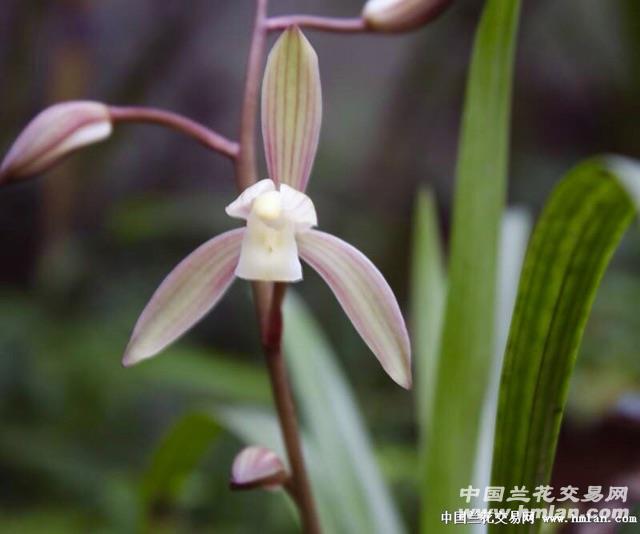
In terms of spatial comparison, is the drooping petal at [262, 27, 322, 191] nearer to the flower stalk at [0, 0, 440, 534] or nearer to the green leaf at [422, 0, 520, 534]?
the flower stalk at [0, 0, 440, 534]

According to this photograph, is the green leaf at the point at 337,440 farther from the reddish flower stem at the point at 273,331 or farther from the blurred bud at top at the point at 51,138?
the blurred bud at top at the point at 51,138

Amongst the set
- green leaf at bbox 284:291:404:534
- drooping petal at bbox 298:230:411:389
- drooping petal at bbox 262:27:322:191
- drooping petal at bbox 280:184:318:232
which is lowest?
green leaf at bbox 284:291:404:534

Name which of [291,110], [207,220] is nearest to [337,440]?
[291,110]

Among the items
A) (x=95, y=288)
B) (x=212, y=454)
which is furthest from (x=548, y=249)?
(x=95, y=288)

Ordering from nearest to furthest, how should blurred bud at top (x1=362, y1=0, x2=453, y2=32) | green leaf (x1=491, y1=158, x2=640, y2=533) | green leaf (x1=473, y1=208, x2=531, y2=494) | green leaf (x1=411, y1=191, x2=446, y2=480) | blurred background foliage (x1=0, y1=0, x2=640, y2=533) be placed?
green leaf (x1=491, y1=158, x2=640, y2=533) < blurred bud at top (x1=362, y1=0, x2=453, y2=32) < green leaf (x1=473, y1=208, x2=531, y2=494) < green leaf (x1=411, y1=191, x2=446, y2=480) < blurred background foliage (x1=0, y1=0, x2=640, y2=533)

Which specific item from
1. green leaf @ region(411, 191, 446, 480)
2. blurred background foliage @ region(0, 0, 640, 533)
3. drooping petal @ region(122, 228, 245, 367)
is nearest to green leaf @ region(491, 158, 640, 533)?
drooping petal @ region(122, 228, 245, 367)

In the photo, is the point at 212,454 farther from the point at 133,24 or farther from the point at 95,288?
the point at 133,24

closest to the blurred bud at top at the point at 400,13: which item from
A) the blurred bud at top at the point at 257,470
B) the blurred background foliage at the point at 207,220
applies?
the blurred bud at top at the point at 257,470

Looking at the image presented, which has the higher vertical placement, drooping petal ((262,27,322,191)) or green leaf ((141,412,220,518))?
drooping petal ((262,27,322,191))
